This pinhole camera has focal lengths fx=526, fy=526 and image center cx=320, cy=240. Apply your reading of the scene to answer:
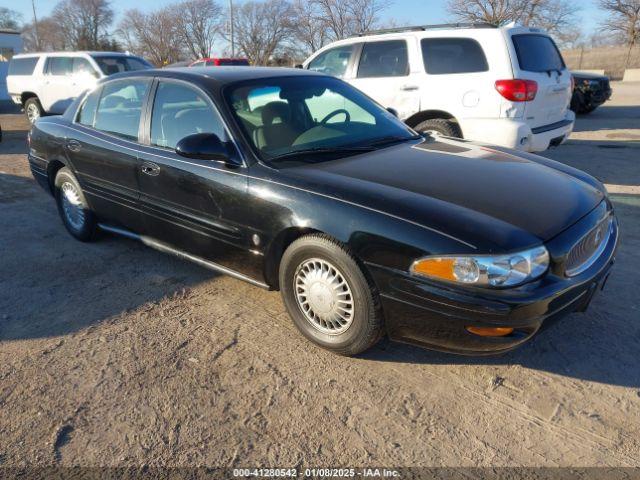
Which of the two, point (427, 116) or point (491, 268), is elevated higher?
point (427, 116)

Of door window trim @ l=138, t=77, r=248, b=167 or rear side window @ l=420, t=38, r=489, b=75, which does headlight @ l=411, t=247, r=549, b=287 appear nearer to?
door window trim @ l=138, t=77, r=248, b=167

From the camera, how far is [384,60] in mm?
7535

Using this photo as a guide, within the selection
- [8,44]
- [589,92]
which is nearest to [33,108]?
[589,92]

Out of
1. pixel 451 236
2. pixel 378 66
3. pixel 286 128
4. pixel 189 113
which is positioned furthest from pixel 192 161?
pixel 378 66

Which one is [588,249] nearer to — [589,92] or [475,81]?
[475,81]

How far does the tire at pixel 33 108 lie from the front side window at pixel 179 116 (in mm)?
11335

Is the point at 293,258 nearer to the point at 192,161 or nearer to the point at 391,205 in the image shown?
A: the point at 391,205

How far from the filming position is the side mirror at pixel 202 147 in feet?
10.4

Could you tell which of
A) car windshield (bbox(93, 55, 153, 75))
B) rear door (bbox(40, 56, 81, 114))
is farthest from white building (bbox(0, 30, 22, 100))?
car windshield (bbox(93, 55, 153, 75))

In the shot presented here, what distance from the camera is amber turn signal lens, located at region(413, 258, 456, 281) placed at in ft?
8.13

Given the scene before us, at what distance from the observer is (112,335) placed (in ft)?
10.8

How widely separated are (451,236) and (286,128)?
5.03 ft

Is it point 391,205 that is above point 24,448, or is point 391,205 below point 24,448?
above

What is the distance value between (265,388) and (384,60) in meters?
5.95
